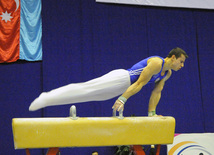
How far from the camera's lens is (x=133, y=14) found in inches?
357

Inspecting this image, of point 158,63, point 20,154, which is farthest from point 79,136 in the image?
point 20,154

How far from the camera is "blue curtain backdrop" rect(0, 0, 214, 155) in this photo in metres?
8.01

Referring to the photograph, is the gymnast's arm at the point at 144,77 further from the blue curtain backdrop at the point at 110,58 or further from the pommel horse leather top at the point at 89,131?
the blue curtain backdrop at the point at 110,58

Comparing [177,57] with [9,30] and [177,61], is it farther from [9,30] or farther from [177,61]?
[9,30]

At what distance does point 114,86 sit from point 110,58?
14.9ft

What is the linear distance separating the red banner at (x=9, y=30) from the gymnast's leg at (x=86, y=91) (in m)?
4.45

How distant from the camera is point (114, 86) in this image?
165 inches

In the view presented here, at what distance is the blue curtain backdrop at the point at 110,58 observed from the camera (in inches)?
315

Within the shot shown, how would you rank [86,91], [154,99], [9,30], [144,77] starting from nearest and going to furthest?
[86,91]
[144,77]
[154,99]
[9,30]

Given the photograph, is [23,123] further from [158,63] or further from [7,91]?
[7,91]

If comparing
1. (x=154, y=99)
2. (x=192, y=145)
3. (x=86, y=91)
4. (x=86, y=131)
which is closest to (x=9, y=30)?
(x=86, y=91)

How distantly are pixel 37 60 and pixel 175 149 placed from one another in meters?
4.76

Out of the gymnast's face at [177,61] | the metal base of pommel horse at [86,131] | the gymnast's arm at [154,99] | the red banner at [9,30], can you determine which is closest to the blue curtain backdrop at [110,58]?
the red banner at [9,30]

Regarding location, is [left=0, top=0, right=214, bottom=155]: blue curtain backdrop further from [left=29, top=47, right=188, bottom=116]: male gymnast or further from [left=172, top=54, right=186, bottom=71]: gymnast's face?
[left=172, top=54, right=186, bottom=71]: gymnast's face
